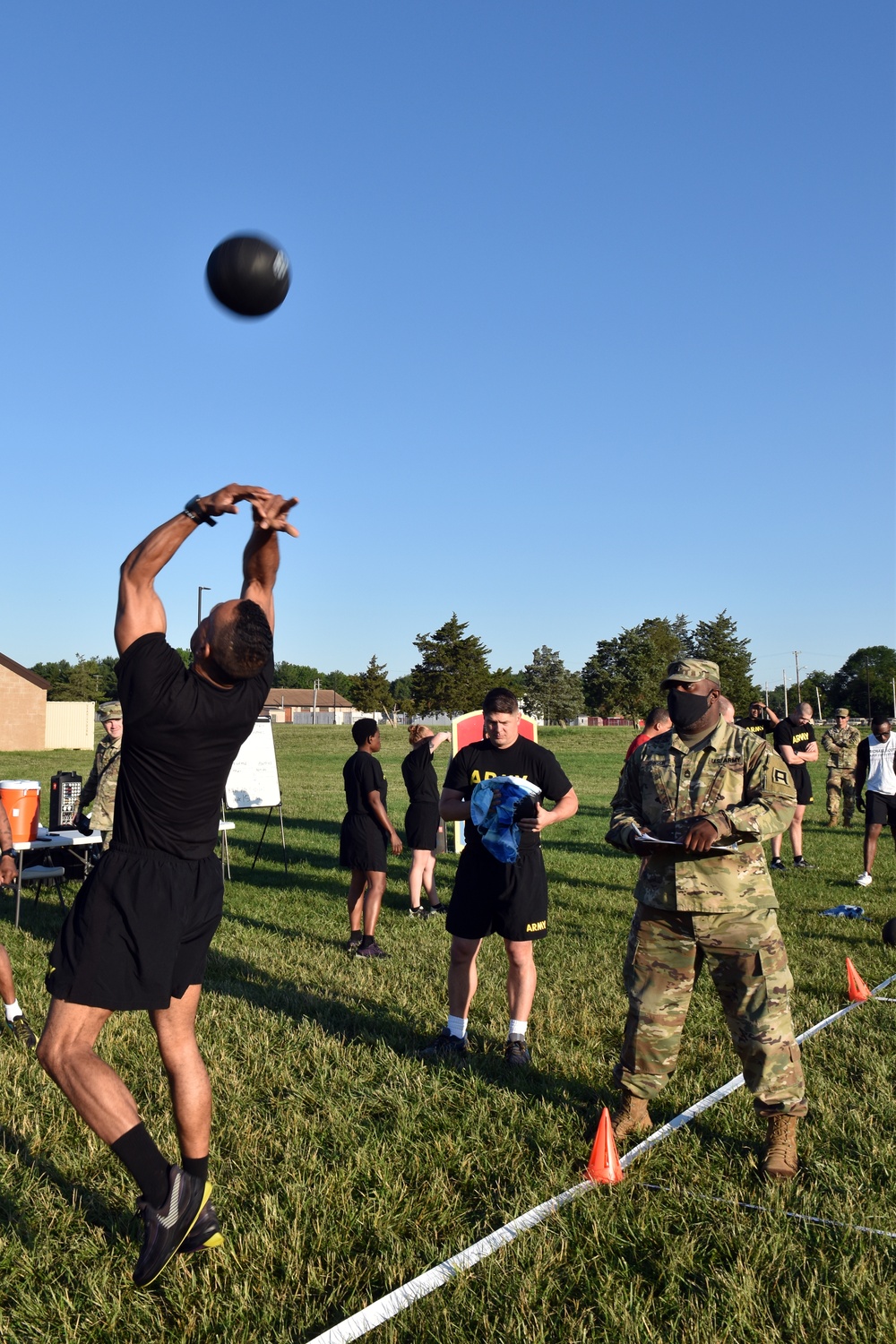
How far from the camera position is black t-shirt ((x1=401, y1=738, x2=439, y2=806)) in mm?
11691

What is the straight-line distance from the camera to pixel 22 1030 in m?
6.05

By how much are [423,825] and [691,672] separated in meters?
7.05

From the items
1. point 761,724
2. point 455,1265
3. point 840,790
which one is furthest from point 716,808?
point 840,790

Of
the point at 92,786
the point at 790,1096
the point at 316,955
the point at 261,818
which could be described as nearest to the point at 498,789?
the point at 790,1096

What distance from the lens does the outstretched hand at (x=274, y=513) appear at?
368cm

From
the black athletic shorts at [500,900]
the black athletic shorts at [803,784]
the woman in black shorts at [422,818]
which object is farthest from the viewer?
the black athletic shorts at [803,784]

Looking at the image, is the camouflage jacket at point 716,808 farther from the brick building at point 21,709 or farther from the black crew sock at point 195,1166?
the brick building at point 21,709

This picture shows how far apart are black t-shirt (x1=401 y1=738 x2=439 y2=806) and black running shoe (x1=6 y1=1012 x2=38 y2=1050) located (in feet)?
19.7

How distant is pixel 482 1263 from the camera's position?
3496 millimetres

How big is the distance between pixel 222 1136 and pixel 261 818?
18340mm

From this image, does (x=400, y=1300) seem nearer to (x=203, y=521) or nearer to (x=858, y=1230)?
(x=858, y=1230)

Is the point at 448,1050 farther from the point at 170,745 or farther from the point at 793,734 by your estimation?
the point at 793,734

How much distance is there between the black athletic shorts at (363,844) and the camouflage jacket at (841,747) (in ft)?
48.3

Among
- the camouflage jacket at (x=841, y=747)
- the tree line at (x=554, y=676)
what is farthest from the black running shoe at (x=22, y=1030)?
the tree line at (x=554, y=676)
